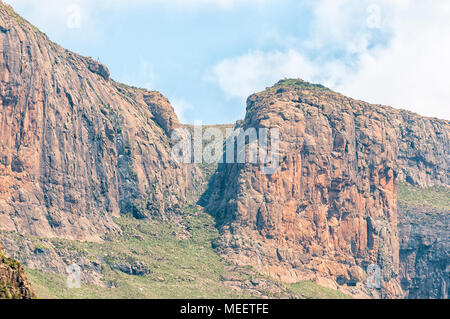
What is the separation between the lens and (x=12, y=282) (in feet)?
434

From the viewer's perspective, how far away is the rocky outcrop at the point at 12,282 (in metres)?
129

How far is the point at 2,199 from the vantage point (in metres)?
187

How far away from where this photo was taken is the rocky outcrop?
12915 cm
